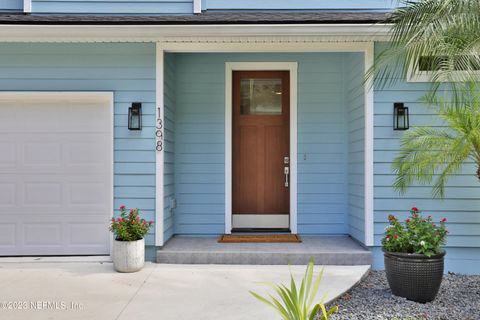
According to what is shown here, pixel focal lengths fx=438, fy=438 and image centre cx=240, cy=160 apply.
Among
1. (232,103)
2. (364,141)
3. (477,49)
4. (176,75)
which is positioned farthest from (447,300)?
(176,75)

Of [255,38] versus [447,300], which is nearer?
[447,300]

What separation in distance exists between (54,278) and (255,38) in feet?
11.5

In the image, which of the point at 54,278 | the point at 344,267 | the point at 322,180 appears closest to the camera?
the point at 54,278

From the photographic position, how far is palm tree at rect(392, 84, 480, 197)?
4.26 metres

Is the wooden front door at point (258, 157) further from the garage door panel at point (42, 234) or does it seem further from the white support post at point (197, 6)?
the garage door panel at point (42, 234)

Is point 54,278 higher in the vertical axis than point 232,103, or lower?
lower

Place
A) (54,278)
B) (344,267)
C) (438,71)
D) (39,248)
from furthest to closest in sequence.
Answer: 1. (39,248)
2. (344,267)
3. (54,278)
4. (438,71)

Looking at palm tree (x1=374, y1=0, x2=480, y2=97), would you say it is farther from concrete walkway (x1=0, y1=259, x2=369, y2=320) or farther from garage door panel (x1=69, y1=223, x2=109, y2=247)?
garage door panel (x1=69, y1=223, x2=109, y2=247)

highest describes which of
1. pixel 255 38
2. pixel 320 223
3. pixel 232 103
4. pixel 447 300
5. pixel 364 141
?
pixel 255 38

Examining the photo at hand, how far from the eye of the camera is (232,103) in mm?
6375

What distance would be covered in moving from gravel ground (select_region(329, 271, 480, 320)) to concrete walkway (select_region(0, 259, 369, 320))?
15cm

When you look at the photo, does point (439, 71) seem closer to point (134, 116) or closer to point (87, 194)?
point (134, 116)

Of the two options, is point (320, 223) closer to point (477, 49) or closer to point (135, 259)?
point (135, 259)

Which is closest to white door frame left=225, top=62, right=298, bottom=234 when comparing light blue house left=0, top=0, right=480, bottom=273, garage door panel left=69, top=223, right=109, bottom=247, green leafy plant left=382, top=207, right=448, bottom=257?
light blue house left=0, top=0, right=480, bottom=273
